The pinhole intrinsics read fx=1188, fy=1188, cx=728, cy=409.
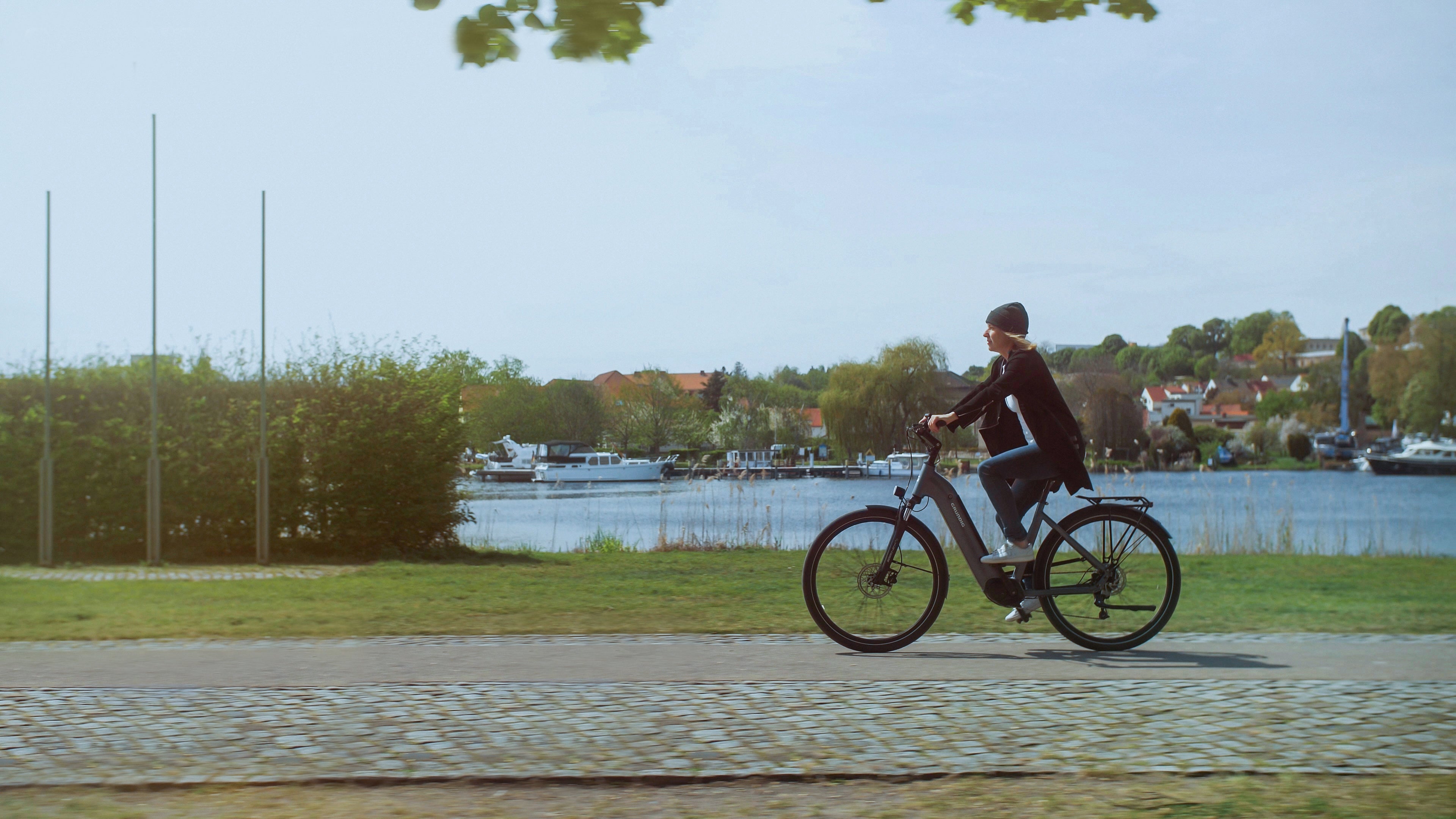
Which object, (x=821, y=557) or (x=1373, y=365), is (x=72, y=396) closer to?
(x=821, y=557)

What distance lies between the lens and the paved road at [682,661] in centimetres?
525

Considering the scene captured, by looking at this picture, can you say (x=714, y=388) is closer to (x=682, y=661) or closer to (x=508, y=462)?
(x=508, y=462)

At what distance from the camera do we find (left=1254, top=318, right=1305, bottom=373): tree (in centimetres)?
5016

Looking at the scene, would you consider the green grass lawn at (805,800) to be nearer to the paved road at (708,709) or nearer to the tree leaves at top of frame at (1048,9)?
the paved road at (708,709)

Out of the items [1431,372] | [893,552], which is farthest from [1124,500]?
[1431,372]

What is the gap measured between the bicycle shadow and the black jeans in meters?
0.59

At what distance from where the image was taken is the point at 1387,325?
4094 centimetres

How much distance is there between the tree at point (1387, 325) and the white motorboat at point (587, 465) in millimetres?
25212

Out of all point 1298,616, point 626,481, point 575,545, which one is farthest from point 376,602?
point 626,481

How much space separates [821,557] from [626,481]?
40.7m

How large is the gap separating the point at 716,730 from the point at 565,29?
9.01 feet

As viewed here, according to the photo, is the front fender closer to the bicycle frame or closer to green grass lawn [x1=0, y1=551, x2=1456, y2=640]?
the bicycle frame

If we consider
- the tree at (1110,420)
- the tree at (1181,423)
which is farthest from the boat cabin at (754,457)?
the tree at (1181,423)

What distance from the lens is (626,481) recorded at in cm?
4641
